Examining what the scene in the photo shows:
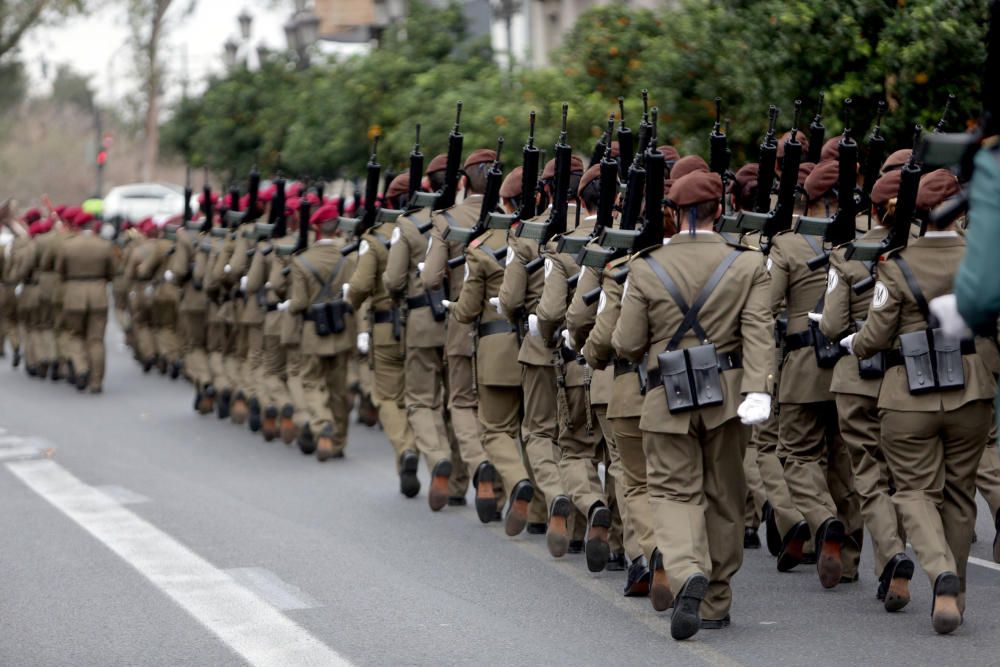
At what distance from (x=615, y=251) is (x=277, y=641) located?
231cm

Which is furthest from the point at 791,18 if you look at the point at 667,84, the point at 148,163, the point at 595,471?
the point at 148,163

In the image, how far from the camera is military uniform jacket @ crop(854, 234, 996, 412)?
7496 millimetres

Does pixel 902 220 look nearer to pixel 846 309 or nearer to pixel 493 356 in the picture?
pixel 846 309

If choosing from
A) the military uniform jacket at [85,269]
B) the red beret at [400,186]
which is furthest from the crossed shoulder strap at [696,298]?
the military uniform jacket at [85,269]

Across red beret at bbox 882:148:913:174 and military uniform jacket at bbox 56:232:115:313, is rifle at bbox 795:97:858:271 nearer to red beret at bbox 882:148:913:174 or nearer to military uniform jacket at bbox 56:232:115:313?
red beret at bbox 882:148:913:174

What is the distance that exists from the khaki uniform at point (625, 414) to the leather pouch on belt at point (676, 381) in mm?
396

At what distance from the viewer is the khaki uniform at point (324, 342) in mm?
13812

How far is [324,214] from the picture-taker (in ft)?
45.1

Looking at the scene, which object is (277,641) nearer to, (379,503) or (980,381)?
(980,381)

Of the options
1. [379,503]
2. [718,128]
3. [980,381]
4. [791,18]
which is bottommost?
[379,503]

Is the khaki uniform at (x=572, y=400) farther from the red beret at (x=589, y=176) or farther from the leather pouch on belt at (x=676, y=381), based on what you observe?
the leather pouch on belt at (x=676, y=381)

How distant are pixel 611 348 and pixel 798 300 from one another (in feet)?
4.81

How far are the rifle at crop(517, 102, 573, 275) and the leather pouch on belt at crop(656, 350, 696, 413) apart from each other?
2.02m

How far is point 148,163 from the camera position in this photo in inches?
2160
